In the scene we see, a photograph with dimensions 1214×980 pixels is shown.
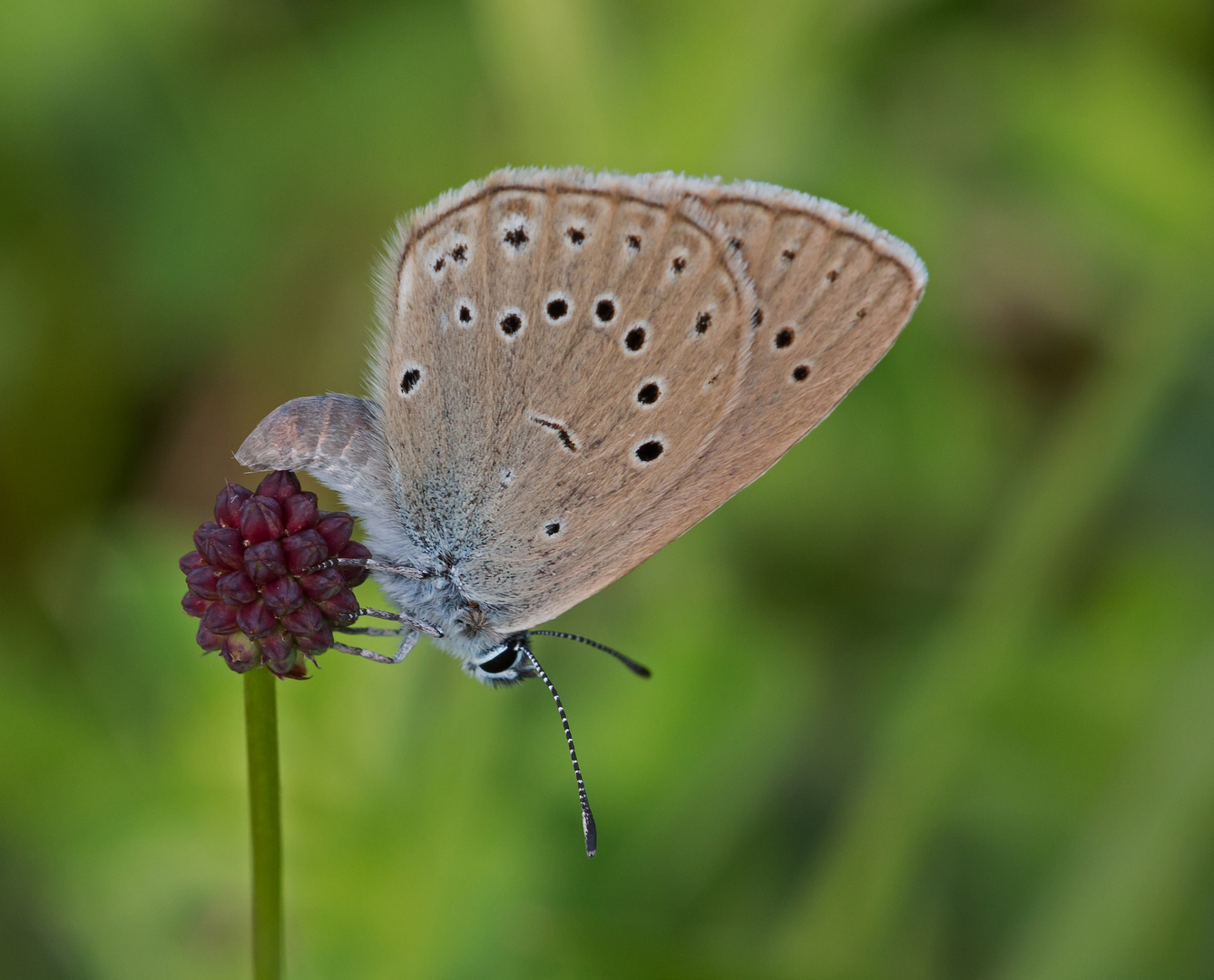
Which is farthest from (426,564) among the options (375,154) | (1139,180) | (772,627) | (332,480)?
(1139,180)

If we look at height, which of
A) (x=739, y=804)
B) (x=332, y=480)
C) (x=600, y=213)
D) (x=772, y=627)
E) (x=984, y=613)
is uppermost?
(x=600, y=213)

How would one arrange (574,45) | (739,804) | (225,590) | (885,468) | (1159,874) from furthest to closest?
(885,468), (574,45), (739,804), (1159,874), (225,590)

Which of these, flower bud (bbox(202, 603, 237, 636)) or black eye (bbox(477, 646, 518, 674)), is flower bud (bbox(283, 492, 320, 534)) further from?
black eye (bbox(477, 646, 518, 674))

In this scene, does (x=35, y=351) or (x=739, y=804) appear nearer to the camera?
(x=739, y=804)

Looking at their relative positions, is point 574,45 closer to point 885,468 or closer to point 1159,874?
point 885,468

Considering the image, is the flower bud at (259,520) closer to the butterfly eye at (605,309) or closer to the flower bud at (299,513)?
the flower bud at (299,513)

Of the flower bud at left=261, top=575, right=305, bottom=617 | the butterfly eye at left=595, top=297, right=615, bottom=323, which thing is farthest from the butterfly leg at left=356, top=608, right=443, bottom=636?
the butterfly eye at left=595, top=297, right=615, bottom=323

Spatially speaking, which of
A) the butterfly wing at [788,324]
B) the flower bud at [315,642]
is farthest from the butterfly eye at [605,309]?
the flower bud at [315,642]
